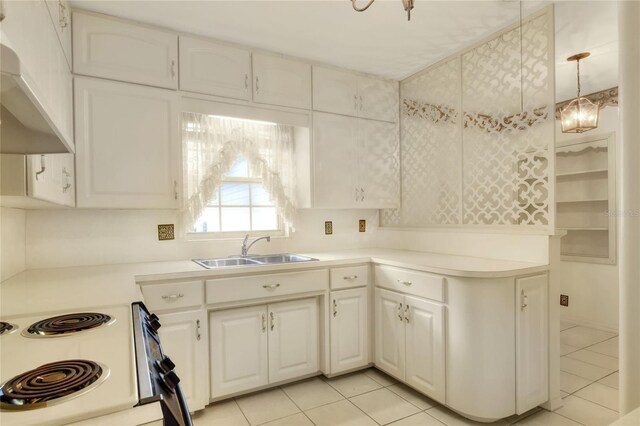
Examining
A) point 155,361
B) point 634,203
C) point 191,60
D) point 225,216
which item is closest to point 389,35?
point 191,60

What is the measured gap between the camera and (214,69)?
256 cm

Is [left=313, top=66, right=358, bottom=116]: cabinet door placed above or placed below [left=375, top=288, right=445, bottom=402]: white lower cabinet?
above

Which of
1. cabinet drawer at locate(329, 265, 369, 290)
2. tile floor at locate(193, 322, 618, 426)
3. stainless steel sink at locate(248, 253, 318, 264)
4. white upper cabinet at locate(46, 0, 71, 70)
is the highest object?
white upper cabinet at locate(46, 0, 71, 70)

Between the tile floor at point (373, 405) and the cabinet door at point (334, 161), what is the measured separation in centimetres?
140

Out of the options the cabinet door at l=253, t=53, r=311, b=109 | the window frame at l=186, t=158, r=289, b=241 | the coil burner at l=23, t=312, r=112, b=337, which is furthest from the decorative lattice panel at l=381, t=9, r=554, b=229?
the coil burner at l=23, t=312, r=112, b=337

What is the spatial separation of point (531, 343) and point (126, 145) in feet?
9.25

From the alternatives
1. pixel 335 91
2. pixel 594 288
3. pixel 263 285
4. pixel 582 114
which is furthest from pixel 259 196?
pixel 594 288

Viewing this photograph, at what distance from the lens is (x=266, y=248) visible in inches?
118

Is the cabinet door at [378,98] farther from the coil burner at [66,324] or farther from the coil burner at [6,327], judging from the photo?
the coil burner at [6,327]

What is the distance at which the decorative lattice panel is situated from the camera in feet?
7.54

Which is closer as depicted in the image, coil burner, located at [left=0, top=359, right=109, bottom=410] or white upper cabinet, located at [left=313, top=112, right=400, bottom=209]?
coil burner, located at [left=0, top=359, right=109, bottom=410]

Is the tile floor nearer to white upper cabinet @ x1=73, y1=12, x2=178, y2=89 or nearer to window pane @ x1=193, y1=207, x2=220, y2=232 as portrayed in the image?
window pane @ x1=193, y1=207, x2=220, y2=232

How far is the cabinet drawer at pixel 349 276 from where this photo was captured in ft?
8.61

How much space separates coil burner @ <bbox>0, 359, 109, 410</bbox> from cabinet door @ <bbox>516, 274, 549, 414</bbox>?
212cm
